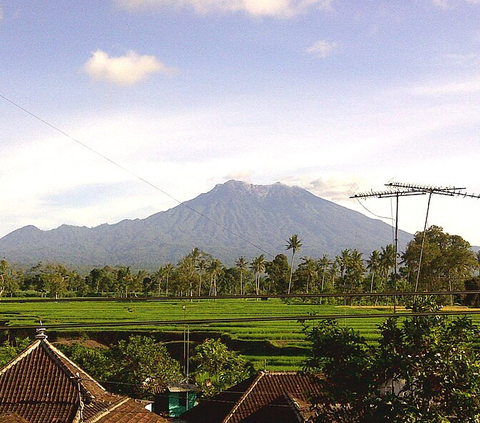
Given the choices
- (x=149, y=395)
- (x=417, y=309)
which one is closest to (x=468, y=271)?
(x=149, y=395)

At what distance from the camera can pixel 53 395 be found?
12.9 m

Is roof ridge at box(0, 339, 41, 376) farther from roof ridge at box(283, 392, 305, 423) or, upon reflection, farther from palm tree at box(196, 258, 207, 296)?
palm tree at box(196, 258, 207, 296)

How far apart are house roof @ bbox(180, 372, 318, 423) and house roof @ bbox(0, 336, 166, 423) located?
4.05 metres

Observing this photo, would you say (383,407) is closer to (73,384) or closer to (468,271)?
(73,384)

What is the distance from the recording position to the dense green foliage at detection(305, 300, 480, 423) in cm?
885

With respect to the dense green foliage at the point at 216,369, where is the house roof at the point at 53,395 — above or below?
above

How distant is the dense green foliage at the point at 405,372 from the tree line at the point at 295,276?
3730cm

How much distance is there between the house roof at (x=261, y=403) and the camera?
53.6 ft

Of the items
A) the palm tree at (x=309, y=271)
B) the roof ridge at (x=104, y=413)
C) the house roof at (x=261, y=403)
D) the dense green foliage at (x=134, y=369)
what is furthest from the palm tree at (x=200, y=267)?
the roof ridge at (x=104, y=413)

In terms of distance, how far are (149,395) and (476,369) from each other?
16886 mm

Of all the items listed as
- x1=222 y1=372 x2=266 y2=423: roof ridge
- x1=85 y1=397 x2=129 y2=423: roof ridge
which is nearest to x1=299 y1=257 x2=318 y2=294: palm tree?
x1=222 y1=372 x2=266 y2=423: roof ridge

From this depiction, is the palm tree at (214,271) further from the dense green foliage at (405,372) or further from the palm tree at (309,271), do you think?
the dense green foliage at (405,372)

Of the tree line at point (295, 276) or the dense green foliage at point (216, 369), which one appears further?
the tree line at point (295, 276)

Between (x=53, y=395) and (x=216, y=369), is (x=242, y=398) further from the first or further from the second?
(x=216, y=369)
